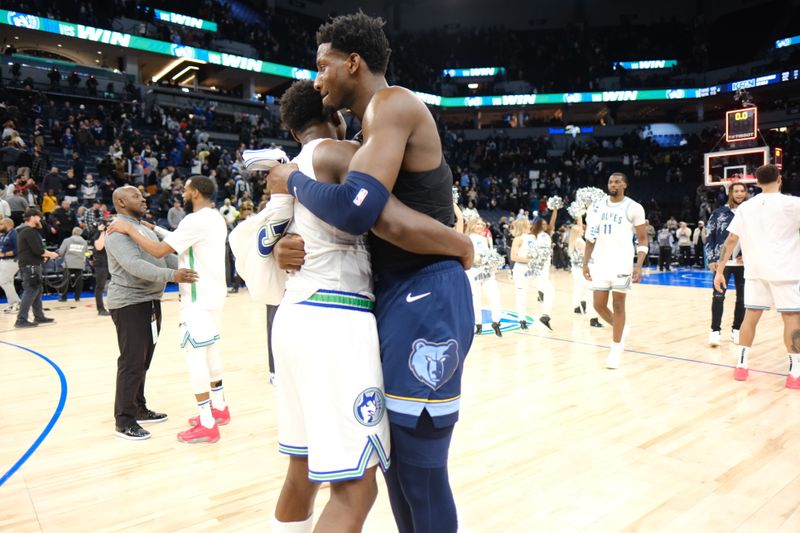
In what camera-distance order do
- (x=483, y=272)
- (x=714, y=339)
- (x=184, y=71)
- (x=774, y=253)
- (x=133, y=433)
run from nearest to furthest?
(x=133, y=433), (x=774, y=253), (x=714, y=339), (x=483, y=272), (x=184, y=71)

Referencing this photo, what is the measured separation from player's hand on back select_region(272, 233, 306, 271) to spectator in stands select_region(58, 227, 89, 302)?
10191 mm

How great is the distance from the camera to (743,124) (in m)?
20.2

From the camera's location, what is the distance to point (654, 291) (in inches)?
485

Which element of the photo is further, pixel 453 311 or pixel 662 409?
pixel 662 409

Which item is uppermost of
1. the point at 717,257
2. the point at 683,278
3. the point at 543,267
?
the point at 717,257

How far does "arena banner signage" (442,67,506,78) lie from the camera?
36.2 m

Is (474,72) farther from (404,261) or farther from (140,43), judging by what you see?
(404,261)

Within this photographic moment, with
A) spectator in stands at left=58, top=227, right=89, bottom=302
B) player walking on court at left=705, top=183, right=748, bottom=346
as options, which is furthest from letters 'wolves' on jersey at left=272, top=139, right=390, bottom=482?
spectator in stands at left=58, top=227, right=89, bottom=302

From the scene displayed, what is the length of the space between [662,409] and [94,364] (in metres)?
5.46

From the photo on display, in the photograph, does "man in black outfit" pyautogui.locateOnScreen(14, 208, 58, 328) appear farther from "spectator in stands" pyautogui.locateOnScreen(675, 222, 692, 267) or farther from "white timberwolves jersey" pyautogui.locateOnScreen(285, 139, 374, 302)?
"spectator in stands" pyautogui.locateOnScreen(675, 222, 692, 267)

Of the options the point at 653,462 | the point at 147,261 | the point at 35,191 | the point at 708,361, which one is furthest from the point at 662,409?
the point at 35,191

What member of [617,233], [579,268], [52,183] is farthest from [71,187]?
[617,233]

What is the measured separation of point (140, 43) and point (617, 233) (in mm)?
24980

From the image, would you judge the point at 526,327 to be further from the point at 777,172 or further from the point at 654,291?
the point at 654,291
